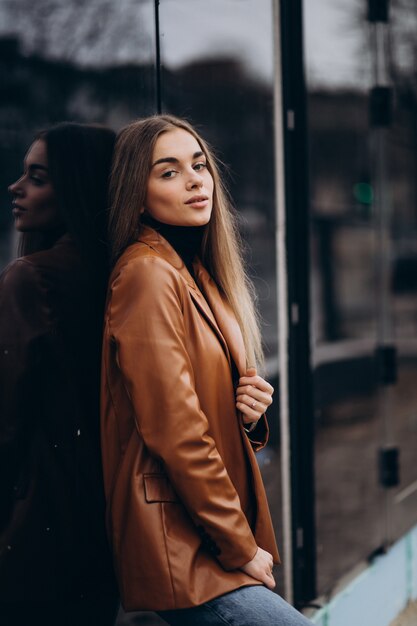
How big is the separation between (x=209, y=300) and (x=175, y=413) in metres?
0.38

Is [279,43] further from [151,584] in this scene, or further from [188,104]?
[151,584]

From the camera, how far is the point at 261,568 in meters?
1.95

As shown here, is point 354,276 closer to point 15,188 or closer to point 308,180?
point 308,180

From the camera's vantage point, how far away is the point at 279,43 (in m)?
3.50

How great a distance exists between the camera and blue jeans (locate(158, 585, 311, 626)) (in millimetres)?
1878

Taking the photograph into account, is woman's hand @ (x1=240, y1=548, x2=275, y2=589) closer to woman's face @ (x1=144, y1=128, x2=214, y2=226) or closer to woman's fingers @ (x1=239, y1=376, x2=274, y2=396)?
woman's fingers @ (x1=239, y1=376, x2=274, y2=396)

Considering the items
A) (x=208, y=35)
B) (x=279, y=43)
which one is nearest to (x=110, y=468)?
(x=208, y=35)

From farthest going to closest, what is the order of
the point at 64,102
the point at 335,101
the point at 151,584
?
the point at 335,101
the point at 64,102
the point at 151,584

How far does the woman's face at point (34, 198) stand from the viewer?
2133 mm

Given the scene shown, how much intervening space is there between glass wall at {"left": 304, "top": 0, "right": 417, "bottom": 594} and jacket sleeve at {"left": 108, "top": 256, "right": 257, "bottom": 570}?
1850mm

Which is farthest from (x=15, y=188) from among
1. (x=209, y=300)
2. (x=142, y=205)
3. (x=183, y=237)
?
(x=209, y=300)

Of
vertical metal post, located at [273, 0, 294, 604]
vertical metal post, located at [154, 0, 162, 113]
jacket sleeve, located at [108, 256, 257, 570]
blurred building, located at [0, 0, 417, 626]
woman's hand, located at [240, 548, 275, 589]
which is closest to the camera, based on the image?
jacket sleeve, located at [108, 256, 257, 570]

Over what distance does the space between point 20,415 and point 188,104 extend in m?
1.35

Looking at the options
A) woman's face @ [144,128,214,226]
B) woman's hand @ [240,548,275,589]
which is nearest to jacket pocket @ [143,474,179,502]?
woman's hand @ [240,548,275,589]
